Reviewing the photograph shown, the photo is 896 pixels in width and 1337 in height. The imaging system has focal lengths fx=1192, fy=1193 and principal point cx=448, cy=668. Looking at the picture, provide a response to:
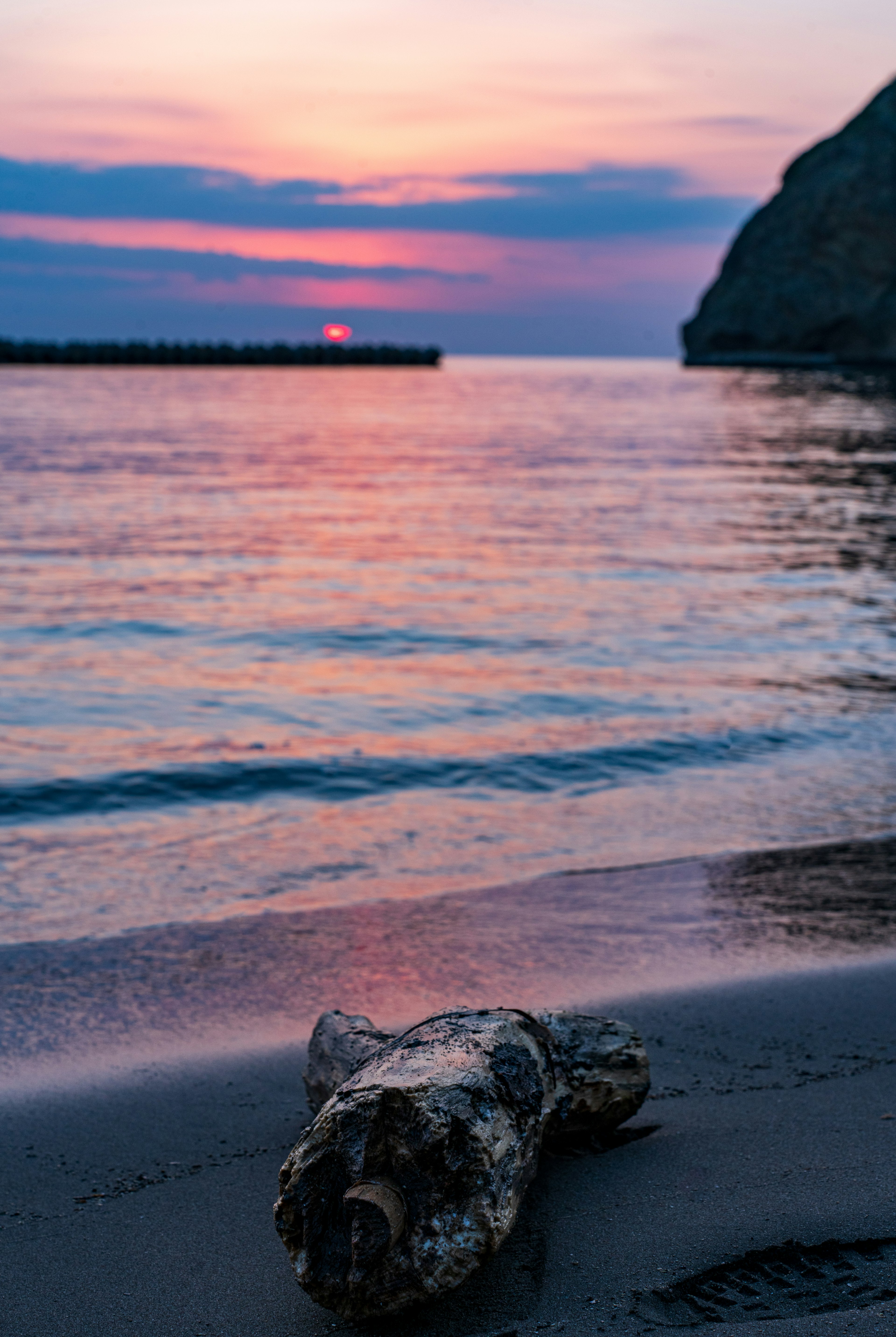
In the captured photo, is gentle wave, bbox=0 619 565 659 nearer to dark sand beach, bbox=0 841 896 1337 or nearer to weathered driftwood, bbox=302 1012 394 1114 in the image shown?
dark sand beach, bbox=0 841 896 1337

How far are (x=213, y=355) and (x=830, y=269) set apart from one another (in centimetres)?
7801

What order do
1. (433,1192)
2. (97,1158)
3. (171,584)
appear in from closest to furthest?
(433,1192) < (97,1158) < (171,584)

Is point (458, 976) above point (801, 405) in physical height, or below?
below

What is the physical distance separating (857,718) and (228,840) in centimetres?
486

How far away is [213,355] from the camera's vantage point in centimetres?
11650

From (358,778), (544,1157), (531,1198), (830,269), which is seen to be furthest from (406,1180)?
(830,269)

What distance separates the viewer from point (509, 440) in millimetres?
38156

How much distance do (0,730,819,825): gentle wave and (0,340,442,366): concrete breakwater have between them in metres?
104

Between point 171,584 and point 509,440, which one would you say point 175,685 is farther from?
point 509,440

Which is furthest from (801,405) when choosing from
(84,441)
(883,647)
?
(883,647)

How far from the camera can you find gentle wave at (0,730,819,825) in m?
6.84

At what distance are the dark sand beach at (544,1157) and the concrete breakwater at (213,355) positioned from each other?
352ft

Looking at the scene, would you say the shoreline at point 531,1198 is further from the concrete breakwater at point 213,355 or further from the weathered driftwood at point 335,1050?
the concrete breakwater at point 213,355

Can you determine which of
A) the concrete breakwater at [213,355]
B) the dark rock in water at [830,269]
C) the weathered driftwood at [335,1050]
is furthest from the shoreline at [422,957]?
→ the dark rock in water at [830,269]
